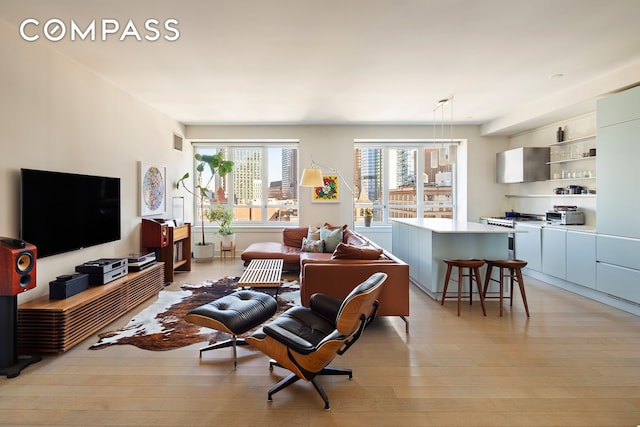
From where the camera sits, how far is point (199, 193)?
24.0ft

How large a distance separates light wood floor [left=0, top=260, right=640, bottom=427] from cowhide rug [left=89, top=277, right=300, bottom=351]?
172 millimetres

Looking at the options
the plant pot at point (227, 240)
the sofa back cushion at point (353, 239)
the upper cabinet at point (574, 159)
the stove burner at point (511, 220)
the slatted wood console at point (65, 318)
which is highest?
the upper cabinet at point (574, 159)

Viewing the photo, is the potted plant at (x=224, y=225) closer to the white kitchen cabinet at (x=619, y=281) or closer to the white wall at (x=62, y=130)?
the white wall at (x=62, y=130)

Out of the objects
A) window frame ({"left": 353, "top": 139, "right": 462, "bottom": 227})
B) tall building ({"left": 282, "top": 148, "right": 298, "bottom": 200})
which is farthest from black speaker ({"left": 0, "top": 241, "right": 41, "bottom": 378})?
window frame ({"left": 353, "top": 139, "right": 462, "bottom": 227})

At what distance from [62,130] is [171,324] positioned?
2.31 m

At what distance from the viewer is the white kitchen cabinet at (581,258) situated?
420cm

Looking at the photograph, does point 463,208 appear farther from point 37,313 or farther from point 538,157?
point 37,313

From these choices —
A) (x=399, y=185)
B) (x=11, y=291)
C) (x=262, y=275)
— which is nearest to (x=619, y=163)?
(x=399, y=185)

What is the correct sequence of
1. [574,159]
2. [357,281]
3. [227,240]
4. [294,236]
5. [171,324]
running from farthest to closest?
[227,240] < [294,236] < [574,159] < [171,324] < [357,281]

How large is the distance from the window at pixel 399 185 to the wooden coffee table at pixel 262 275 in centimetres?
331

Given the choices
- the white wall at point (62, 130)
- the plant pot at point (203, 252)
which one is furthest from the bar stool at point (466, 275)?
the plant pot at point (203, 252)

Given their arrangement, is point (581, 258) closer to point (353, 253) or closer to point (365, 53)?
point (353, 253)

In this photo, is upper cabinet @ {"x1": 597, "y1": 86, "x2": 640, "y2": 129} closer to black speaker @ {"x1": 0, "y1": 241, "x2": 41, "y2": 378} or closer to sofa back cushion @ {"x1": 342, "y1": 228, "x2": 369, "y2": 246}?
sofa back cushion @ {"x1": 342, "y1": 228, "x2": 369, "y2": 246}

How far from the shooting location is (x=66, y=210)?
3.24 m
